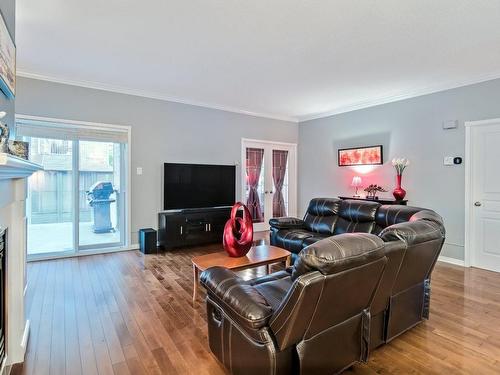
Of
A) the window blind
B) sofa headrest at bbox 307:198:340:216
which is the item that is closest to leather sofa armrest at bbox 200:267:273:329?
sofa headrest at bbox 307:198:340:216

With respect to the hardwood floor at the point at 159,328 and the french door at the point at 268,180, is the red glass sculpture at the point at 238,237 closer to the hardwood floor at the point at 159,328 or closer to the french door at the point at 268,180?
the hardwood floor at the point at 159,328

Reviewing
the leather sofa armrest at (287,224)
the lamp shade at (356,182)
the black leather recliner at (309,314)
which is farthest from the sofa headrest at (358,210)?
the black leather recliner at (309,314)

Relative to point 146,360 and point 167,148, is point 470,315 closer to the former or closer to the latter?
point 146,360

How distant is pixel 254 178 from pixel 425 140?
332 centimetres

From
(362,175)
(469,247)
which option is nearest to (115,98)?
(362,175)

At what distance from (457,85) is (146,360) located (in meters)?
5.19

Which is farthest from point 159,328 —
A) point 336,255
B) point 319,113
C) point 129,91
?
point 319,113

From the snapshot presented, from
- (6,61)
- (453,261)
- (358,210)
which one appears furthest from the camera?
(453,261)

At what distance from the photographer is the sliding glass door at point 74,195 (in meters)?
Result: 4.17

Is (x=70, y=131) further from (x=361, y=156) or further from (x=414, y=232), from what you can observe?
(x=361, y=156)

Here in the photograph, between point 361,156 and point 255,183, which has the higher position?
point 361,156

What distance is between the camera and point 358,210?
12.5ft

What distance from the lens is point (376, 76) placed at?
4016 millimetres

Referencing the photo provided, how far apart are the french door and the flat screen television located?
1.77 ft
